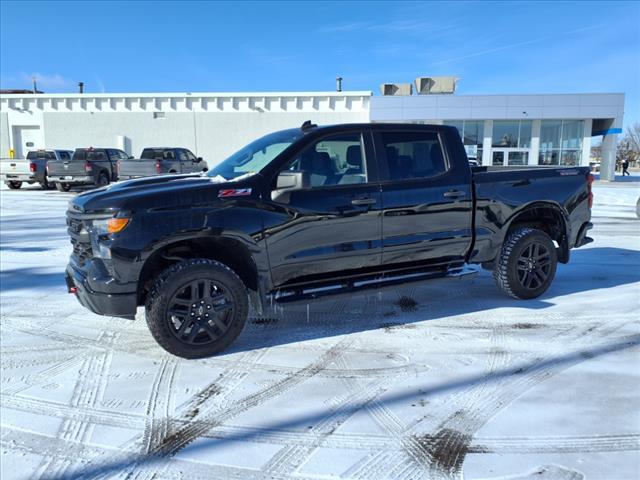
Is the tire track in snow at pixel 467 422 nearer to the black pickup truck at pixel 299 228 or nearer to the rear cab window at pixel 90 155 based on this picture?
the black pickup truck at pixel 299 228

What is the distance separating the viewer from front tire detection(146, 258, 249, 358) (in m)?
3.67

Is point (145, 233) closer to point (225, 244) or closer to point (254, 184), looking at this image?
point (225, 244)

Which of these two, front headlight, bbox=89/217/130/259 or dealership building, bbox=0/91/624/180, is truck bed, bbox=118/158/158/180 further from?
front headlight, bbox=89/217/130/259

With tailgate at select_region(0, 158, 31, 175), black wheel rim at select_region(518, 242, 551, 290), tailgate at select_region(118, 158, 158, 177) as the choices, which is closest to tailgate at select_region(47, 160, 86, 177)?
tailgate at select_region(0, 158, 31, 175)

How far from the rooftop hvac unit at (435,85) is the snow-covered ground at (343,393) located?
103ft

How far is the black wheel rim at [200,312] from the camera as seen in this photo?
3.75 metres

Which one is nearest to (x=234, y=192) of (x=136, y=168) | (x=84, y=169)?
(x=136, y=168)

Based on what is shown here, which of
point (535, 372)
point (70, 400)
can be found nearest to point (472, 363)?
point (535, 372)

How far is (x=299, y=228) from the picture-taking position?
4047 mm

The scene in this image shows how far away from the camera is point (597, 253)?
25.4ft

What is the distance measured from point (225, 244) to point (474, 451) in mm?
2385

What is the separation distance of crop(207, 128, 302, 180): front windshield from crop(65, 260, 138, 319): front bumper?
129 centimetres

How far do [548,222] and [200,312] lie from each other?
13.8 feet

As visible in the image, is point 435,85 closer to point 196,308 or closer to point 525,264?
point 525,264
